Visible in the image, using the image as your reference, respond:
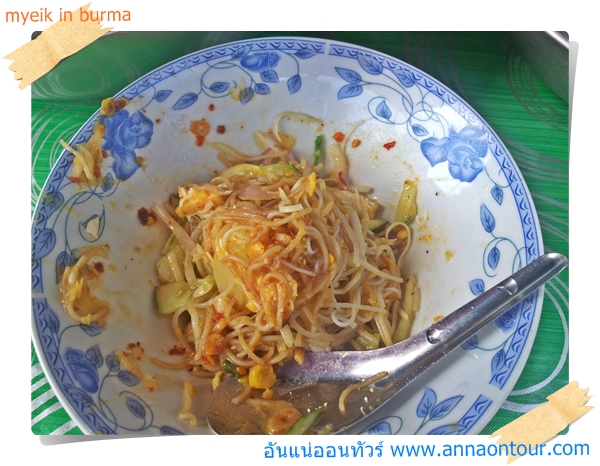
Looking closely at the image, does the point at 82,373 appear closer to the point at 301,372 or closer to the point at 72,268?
the point at 72,268

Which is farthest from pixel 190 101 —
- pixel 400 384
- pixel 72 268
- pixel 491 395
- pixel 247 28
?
pixel 491 395

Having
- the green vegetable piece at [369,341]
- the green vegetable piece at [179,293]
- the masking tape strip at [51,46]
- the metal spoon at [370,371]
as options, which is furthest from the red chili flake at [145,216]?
the green vegetable piece at [369,341]

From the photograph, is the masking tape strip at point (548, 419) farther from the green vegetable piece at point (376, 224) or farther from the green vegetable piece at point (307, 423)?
the green vegetable piece at point (376, 224)

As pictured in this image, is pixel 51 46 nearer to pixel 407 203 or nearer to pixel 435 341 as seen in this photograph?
pixel 407 203

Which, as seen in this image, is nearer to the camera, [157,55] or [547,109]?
[547,109]

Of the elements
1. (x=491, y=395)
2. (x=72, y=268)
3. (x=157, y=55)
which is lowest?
(x=491, y=395)

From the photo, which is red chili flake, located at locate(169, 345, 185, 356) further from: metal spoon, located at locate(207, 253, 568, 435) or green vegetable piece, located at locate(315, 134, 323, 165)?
green vegetable piece, located at locate(315, 134, 323, 165)
